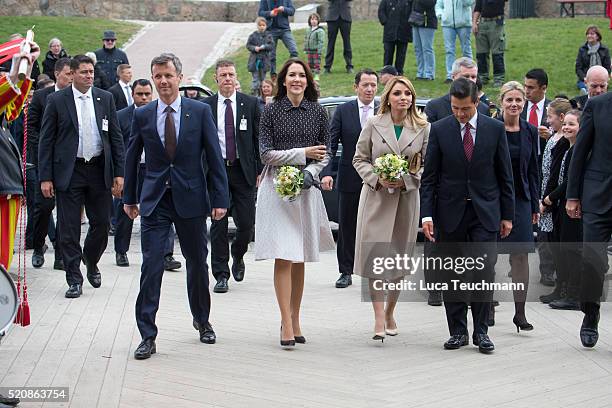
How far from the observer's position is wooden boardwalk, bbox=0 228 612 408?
764 cm

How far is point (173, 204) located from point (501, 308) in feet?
11.4

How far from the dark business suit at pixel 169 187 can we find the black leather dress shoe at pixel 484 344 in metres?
2.13

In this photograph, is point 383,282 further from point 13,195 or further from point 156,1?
point 156,1

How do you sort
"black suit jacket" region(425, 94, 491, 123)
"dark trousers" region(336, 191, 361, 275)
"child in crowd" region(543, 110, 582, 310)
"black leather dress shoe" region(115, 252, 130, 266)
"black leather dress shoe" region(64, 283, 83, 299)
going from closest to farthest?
"child in crowd" region(543, 110, 582, 310) < "black suit jacket" region(425, 94, 491, 123) < "black leather dress shoe" region(64, 283, 83, 299) < "dark trousers" region(336, 191, 361, 275) < "black leather dress shoe" region(115, 252, 130, 266)

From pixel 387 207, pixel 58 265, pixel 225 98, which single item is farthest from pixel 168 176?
pixel 58 265

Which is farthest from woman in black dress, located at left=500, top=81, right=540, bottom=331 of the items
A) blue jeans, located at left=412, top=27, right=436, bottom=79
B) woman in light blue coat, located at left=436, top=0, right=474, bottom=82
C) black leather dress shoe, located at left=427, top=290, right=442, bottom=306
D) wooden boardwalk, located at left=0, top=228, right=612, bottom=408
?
blue jeans, located at left=412, top=27, right=436, bottom=79

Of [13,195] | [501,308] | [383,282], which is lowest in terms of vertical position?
[501,308]

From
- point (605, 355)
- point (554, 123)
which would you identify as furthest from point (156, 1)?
point (605, 355)

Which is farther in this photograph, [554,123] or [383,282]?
[554,123]

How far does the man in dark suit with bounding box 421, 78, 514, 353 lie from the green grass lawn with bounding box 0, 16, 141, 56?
2221 cm

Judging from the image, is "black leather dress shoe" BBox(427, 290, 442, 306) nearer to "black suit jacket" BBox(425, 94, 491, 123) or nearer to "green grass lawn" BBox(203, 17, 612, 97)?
"black suit jacket" BBox(425, 94, 491, 123)

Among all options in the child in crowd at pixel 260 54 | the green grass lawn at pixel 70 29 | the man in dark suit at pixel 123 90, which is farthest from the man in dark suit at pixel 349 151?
the green grass lawn at pixel 70 29

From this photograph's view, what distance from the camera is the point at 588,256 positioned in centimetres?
926

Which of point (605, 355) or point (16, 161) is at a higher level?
point (16, 161)
